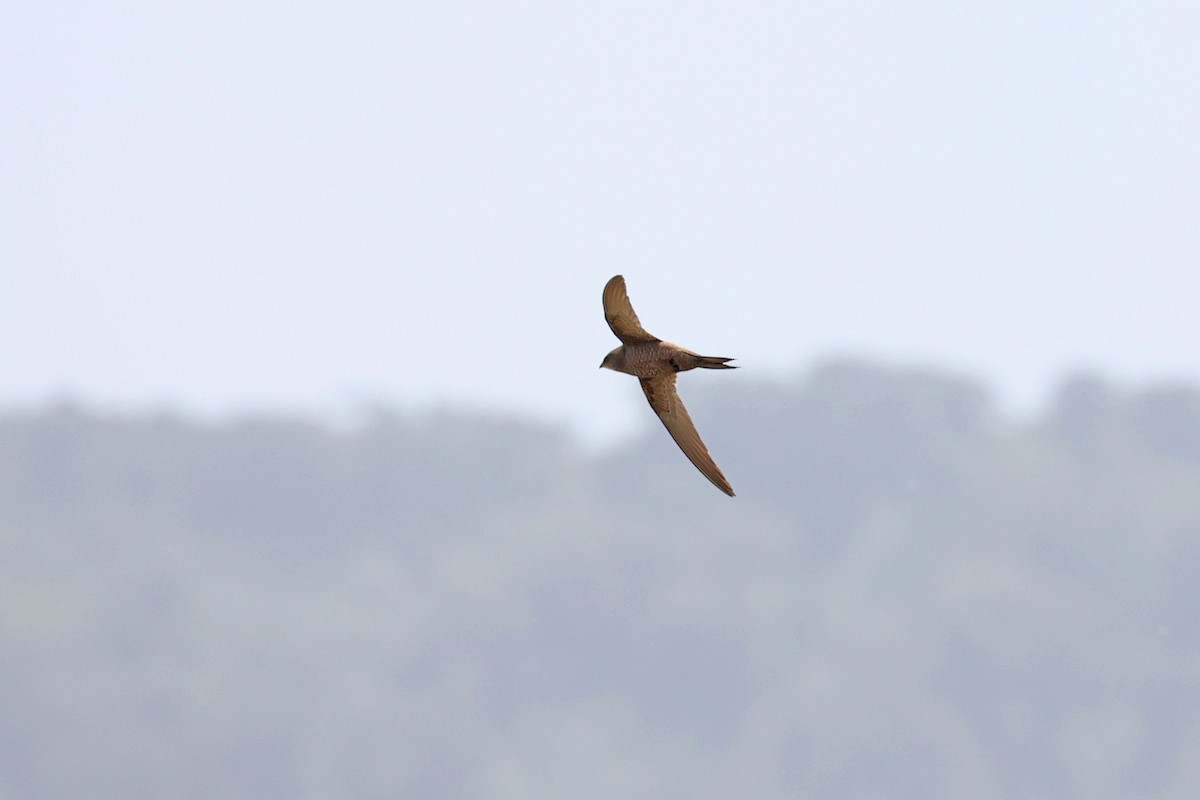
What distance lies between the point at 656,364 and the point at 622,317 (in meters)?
0.34

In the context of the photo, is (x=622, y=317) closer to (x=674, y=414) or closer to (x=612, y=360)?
(x=612, y=360)

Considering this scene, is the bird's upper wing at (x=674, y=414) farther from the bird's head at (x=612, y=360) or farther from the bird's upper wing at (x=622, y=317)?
the bird's upper wing at (x=622, y=317)

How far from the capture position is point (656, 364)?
12.0 meters

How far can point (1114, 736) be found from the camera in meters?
189

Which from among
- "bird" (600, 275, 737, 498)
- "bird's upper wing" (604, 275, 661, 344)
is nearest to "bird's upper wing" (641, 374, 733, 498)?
"bird" (600, 275, 737, 498)

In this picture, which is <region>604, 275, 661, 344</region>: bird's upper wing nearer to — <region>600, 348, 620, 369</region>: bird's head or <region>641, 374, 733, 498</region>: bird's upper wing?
<region>600, 348, 620, 369</region>: bird's head

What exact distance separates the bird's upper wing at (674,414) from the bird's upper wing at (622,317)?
65 cm

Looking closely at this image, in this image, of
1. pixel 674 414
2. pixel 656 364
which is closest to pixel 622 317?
pixel 656 364

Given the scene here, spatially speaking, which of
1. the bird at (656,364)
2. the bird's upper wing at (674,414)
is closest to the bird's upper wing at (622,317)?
the bird at (656,364)

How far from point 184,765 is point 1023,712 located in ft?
255

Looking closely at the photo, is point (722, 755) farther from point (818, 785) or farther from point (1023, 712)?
point (1023, 712)

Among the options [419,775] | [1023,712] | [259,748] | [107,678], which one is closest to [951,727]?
[1023,712]

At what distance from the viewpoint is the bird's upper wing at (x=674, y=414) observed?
41.4 feet

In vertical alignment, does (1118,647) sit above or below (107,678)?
below
